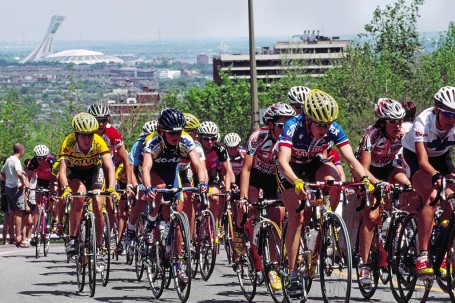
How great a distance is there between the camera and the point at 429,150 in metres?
11.2

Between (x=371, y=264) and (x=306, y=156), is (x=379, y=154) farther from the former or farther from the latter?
(x=306, y=156)

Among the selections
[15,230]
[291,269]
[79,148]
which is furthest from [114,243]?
[15,230]

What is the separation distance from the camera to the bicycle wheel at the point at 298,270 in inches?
438

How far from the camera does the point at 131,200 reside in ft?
52.2

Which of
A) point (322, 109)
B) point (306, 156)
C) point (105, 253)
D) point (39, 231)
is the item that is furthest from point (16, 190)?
point (322, 109)

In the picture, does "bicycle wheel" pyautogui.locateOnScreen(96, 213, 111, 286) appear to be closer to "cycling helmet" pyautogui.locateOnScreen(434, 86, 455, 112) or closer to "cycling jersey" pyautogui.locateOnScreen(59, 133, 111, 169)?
"cycling jersey" pyautogui.locateOnScreen(59, 133, 111, 169)

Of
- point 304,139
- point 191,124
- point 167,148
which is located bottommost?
point 191,124

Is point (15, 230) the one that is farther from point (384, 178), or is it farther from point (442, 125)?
point (442, 125)

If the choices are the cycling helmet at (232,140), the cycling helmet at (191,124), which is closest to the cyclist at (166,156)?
the cycling helmet at (191,124)

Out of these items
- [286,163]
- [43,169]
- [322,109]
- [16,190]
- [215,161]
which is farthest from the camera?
[16,190]

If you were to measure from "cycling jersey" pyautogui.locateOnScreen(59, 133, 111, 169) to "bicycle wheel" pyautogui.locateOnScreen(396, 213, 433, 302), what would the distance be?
4307 mm

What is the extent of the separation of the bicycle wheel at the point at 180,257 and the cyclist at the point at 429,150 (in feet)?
7.82

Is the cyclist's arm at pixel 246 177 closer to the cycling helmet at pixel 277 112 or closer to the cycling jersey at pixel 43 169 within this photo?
the cycling helmet at pixel 277 112

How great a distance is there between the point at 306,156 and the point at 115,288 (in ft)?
12.2
